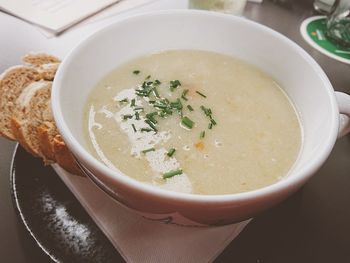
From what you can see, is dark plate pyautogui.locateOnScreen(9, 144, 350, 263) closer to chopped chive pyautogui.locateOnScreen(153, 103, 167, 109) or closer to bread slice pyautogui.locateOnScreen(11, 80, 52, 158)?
bread slice pyautogui.locateOnScreen(11, 80, 52, 158)

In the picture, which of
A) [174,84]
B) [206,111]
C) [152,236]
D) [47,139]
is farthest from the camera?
[174,84]

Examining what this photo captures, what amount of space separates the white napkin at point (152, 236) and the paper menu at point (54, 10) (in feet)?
3.52

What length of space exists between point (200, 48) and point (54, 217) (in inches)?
28.1

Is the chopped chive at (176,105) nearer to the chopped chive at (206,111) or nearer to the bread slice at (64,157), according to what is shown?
the chopped chive at (206,111)

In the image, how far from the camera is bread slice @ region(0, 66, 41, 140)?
109 cm

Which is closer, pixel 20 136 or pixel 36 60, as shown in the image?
pixel 20 136

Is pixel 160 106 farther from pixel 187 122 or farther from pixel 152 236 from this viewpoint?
pixel 152 236

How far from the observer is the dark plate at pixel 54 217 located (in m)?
0.85

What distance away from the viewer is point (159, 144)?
3.27 feet

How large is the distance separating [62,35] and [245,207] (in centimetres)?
128

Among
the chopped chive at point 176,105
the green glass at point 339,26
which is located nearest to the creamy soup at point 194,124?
the chopped chive at point 176,105

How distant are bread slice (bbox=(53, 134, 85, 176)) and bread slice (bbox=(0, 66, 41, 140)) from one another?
194 mm

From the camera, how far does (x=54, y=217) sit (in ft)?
3.02

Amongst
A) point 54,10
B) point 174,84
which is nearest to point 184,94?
point 174,84
